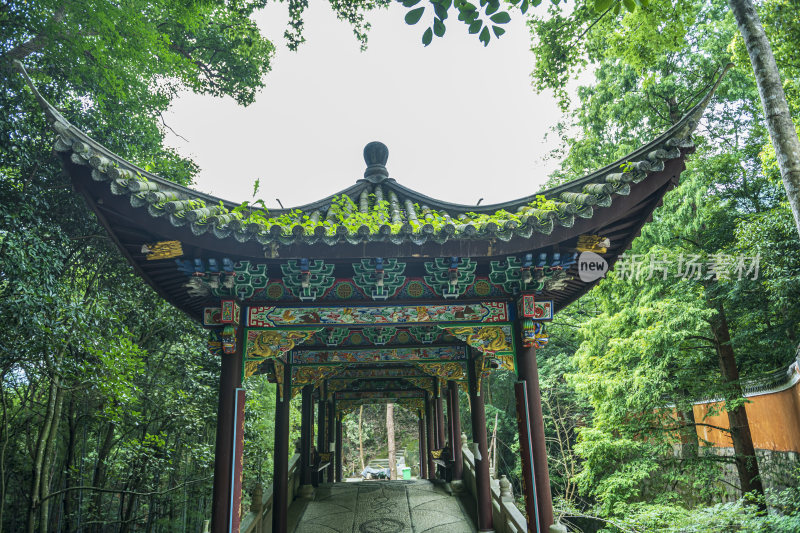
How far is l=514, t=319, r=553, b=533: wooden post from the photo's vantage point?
13.5 ft

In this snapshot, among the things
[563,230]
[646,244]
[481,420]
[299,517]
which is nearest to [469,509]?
[481,420]

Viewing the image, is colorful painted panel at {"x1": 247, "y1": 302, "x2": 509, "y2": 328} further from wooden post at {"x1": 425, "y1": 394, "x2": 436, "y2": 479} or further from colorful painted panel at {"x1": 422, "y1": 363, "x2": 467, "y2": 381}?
wooden post at {"x1": 425, "y1": 394, "x2": 436, "y2": 479}

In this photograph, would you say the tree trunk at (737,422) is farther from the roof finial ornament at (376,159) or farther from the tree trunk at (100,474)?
the tree trunk at (100,474)

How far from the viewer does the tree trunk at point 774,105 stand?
388cm

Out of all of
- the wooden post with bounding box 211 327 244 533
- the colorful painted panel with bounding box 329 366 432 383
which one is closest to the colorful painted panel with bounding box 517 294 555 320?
the wooden post with bounding box 211 327 244 533

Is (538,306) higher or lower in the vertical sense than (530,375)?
higher

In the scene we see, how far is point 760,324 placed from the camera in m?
10.1

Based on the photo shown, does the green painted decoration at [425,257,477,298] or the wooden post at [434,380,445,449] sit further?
the wooden post at [434,380,445,449]

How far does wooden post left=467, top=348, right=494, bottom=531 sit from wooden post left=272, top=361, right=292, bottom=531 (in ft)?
8.52

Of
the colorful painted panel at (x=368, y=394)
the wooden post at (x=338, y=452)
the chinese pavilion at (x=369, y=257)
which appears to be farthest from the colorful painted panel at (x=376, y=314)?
the wooden post at (x=338, y=452)

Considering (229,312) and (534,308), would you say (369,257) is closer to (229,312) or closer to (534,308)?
(229,312)

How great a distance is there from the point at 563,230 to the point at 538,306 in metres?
0.98

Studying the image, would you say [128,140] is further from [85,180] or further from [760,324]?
[760,324]

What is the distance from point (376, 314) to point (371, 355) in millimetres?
2586
